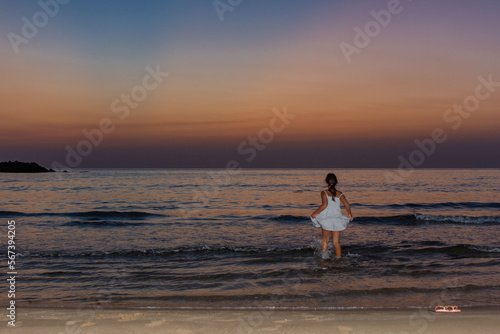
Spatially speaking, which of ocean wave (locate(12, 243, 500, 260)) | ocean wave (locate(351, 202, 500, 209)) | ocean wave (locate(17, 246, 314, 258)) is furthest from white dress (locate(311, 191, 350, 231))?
ocean wave (locate(351, 202, 500, 209))

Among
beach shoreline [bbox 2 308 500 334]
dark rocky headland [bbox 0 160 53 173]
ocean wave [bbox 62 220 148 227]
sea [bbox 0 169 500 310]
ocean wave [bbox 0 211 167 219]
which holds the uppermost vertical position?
dark rocky headland [bbox 0 160 53 173]

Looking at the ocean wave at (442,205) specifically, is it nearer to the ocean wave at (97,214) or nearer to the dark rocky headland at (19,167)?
the ocean wave at (97,214)

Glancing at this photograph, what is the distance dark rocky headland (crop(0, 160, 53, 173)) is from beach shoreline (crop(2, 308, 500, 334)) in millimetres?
111929

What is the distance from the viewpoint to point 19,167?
10394 cm

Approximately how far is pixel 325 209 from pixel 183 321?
20.0 ft

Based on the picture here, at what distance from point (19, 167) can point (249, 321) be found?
114611 millimetres

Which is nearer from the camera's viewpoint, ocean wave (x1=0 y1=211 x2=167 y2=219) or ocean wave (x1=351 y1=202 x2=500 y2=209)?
ocean wave (x1=0 y1=211 x2=167 y2=219)

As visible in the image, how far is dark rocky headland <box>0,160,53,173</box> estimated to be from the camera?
102625 millimetres

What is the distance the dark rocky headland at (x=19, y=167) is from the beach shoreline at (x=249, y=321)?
112 metres

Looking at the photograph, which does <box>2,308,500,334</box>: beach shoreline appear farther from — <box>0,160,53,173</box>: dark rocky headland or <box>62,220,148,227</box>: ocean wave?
<box>0,160,53,173</box>: dark rocky headland

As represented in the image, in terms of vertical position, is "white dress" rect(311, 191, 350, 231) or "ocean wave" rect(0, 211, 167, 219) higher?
"ocean wave" rect(0, 211, 167, 219)

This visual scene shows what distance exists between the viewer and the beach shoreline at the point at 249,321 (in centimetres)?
477

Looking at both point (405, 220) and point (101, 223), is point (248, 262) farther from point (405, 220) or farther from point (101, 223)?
point (405, 220)

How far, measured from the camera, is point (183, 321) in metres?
5.05
